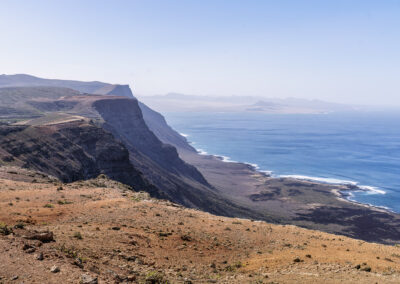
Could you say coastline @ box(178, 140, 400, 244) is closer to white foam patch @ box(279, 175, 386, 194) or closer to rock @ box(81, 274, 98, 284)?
white foam patch @ box(279, 175, 386, 194)

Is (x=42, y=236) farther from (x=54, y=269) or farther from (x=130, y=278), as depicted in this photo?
(x=130, y=278)

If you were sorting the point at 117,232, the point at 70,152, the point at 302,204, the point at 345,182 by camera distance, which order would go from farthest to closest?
the point at 345,182
the point at 302,204
the point at 70,152
the point at 117,232

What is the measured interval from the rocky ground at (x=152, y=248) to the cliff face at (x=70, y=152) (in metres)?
19.4

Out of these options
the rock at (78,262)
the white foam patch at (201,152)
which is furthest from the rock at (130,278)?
the white foam patch at (201,152)

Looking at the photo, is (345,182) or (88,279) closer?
(88,279)

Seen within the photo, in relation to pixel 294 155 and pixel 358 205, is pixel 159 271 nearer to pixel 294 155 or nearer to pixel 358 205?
pixel 358 205

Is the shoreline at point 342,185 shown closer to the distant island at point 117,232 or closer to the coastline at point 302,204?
the coastline at point 302,204

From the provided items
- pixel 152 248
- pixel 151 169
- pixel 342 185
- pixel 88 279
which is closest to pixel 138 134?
pixel 151 169

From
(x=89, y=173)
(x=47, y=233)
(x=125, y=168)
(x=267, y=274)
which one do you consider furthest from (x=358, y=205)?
(x=47, y=233)

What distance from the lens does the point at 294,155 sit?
579 feet

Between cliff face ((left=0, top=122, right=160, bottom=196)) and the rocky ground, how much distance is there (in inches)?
765

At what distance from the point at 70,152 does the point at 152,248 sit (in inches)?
1562

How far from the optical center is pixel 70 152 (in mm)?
53656

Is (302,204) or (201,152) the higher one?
(201,152)
